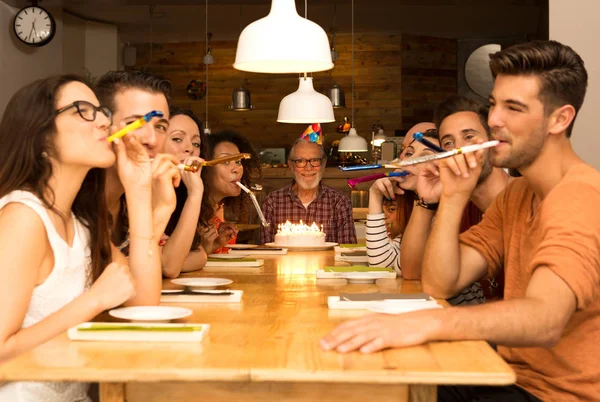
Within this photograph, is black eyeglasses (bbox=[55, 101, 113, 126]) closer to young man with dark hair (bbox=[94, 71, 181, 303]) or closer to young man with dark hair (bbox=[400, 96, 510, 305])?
young man with dark hair (bbox=[94, 71, 181, 303])

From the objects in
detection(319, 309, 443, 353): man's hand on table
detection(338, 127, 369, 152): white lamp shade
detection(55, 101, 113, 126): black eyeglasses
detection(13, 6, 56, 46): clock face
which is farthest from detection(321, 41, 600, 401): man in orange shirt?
detection(13, 6, 56, 46): clock face

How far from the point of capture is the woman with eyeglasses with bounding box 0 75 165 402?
1.77 metres

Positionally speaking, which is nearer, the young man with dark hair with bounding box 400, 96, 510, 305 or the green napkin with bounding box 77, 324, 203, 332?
the green napkin with bounding box 77, 324, 203, 332

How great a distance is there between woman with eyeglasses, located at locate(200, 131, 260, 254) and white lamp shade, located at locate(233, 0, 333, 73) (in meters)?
1.27

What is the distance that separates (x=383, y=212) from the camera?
130 inches

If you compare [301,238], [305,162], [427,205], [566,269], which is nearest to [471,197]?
[427,205]

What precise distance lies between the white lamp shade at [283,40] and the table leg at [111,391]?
124cm

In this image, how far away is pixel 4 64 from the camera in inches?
303

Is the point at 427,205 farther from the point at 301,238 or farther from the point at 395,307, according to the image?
the point at 301,238

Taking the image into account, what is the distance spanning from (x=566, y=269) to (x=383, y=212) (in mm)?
1596

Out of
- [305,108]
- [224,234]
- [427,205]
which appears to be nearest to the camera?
[427,205]

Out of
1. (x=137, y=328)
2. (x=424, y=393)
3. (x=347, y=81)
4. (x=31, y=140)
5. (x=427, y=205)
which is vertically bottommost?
(x=424, y=393)

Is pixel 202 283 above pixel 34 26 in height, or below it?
below

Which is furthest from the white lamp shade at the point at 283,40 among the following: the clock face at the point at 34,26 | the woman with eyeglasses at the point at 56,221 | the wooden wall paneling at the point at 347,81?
the wooden wall paneling at the point at 347,81
